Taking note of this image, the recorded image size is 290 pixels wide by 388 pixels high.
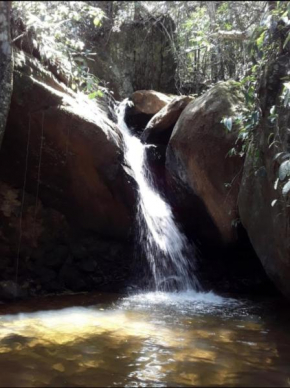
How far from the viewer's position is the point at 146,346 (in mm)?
4086

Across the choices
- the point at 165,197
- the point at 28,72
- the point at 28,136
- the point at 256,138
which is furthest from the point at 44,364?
the point at 165,197

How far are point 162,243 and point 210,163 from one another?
5.86ft

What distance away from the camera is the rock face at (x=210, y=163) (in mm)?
7230

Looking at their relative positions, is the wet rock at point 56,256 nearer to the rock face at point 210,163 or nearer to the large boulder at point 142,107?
the rock face at point 210,163

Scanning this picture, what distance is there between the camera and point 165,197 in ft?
28.8

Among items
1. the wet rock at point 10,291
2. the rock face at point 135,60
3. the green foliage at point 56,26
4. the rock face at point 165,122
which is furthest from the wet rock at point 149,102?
the wet rock at point 10,291

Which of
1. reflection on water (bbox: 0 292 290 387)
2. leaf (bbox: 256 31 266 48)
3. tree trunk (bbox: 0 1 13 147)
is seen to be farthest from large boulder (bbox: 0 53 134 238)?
leaf (bbox: 256 31 266 48)

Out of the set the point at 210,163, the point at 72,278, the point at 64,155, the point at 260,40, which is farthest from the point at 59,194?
the point at 260,40

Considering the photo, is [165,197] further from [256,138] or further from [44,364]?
[44,364]

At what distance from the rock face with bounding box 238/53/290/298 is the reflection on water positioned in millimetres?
771

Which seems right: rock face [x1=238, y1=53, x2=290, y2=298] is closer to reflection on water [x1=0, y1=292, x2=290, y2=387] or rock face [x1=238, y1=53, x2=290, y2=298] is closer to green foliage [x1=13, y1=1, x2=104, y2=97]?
reflection on water [x1=0, y1=292, x2=290, y2=387]

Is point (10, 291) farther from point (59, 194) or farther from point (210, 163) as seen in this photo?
point (210, 163)

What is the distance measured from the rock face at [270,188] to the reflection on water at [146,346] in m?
0.77

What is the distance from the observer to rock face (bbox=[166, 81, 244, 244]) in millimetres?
7230
